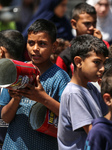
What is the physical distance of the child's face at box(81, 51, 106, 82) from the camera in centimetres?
255

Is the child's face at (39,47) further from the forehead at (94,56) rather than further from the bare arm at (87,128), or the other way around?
the bare arm at (87,128)

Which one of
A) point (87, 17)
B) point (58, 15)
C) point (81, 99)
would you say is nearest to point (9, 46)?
point (81, 99)

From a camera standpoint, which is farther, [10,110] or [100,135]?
[10,110]

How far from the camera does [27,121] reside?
273 centimetres

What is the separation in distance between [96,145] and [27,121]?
799mm

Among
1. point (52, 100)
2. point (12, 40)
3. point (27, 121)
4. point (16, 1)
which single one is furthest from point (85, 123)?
point (16, 1)

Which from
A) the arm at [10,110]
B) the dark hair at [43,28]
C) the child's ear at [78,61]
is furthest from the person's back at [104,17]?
the arm at [10,110]

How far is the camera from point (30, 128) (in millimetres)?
2715

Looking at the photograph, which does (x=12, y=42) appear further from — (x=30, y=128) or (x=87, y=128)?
(x=87, y=128)

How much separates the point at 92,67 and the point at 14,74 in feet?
1.94

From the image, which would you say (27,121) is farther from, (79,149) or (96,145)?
(96,145)

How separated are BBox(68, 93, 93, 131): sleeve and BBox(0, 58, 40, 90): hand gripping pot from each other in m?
0.32

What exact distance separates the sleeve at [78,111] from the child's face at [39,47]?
1.80 ft

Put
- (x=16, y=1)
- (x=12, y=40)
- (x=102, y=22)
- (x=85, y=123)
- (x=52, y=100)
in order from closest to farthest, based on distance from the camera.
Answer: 1. (x=85, y=123)
2. (x=52, y=100)
3. (x=12, y=40)
4. (x=102, y=22)
5. (x=16, y=1)
